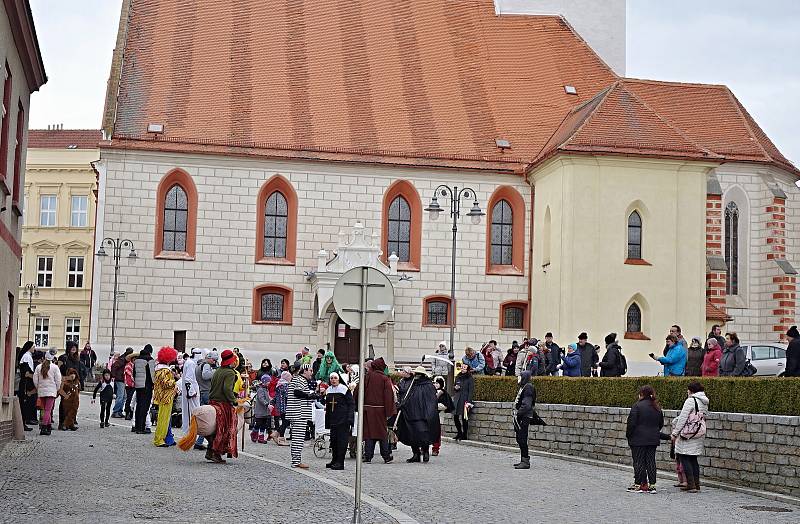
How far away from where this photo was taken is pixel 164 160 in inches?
1703

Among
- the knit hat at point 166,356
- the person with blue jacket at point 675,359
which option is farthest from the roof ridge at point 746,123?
the knit hat at point 166,356

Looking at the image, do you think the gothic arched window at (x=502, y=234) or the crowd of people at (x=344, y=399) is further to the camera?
the gothic arched window at (x=502, y=234)

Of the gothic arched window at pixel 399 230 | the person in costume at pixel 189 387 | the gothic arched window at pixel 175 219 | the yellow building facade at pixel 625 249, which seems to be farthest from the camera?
the gothic arched window at pixel 399 230

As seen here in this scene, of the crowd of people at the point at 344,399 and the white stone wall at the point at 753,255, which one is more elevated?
the white stone wall at the point at 753,255

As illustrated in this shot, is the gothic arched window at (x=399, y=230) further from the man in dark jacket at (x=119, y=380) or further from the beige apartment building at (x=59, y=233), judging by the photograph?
the beige apartment building at (x=59, y=233)

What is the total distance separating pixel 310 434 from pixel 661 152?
2088cm

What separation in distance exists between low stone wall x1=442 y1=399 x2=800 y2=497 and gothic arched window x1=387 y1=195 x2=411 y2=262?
18.8 metres

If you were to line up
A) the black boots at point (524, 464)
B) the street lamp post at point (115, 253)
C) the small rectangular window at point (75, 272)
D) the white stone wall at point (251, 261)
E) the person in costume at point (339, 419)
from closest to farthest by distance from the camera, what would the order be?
the person in costume at point (339, 419) → the black boots at point (524, 464) → the street lamp post at point (115, 253) → the white stone wall at point (251, 261) → the small rectangular window at point (75, 272)

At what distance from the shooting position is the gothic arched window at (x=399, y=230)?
45.3 m

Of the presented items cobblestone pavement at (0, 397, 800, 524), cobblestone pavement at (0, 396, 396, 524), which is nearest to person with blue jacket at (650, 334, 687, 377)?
cobblestone pavement at (0, 397, 800, 524)

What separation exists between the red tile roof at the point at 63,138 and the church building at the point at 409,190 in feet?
121

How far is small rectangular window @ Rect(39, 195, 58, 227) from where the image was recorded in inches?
2992

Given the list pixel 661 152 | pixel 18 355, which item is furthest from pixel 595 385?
pixel 661 152

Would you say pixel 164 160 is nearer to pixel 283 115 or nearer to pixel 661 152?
pixel 283 115
